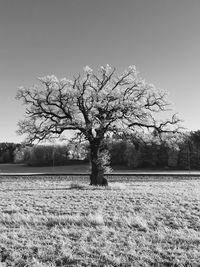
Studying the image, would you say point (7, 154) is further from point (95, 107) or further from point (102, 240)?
point (102, 240)

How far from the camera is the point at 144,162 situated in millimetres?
89562

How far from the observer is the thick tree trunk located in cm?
2422

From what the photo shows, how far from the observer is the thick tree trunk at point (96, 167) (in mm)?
24216

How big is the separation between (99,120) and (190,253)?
1786cm

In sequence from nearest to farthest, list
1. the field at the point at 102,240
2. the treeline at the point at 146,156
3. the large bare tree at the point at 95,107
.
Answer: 1. the field at the point at 102,240
2. the large bare tree at the point at 95,107
3. the treeline at the point at 146,156

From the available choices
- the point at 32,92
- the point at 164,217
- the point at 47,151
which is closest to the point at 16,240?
the point at 164,217

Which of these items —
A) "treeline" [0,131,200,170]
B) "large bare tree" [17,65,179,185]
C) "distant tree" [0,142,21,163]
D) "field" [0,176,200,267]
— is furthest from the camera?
"distant tree" [0,142,21,163]

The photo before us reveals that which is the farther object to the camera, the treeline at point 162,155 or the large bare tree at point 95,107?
the treeline at point 162,155

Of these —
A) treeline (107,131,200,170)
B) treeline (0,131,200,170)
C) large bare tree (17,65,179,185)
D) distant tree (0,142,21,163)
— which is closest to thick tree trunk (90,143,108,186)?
large bare tree (17,65,179,185)

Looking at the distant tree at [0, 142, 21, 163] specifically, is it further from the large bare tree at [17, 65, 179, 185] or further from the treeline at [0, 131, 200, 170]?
the large bare tree at [17, 65, 179, 185]

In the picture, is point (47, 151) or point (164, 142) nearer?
point (164, 142)

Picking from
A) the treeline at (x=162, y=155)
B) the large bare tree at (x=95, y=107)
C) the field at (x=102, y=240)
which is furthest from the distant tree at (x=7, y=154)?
the field at (x=102, y=240)

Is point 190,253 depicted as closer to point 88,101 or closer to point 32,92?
point 88,101

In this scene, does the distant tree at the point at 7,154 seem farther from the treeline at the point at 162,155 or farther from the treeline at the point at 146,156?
the treeline at the point at 162,155
